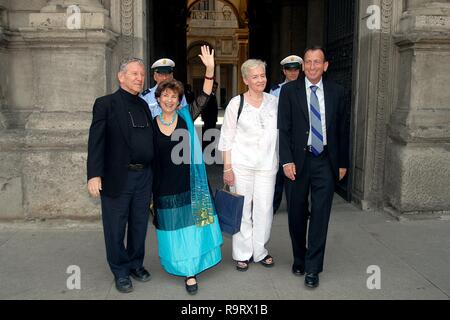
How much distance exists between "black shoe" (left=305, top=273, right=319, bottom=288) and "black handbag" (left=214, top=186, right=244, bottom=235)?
0.69 meters

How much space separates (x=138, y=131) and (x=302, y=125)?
1.32m

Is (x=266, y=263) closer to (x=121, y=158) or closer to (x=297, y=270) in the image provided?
(x=297, y=270)

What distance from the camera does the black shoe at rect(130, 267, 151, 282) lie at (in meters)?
4.07

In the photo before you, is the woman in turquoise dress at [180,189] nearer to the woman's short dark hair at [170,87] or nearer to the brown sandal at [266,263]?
the woman's short dark hair at [170,87]

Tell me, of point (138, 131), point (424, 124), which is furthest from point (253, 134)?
point (424, 124)

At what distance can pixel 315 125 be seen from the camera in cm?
401

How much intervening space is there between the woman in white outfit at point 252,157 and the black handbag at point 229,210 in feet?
0.61

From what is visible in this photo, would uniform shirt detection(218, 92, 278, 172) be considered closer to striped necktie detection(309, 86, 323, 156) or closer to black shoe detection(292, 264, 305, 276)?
striped necktie detection(309, 86, 323, 156)

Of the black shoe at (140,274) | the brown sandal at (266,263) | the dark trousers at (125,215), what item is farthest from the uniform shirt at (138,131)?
the brown sandal at (266,263)

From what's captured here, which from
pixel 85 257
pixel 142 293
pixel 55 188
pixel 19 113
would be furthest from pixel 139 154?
pixel 19 113

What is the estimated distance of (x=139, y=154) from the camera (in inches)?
148

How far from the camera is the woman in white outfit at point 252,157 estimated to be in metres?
4.14

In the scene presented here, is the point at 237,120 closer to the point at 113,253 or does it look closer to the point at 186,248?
the point at 186,248

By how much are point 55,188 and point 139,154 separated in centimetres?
224
